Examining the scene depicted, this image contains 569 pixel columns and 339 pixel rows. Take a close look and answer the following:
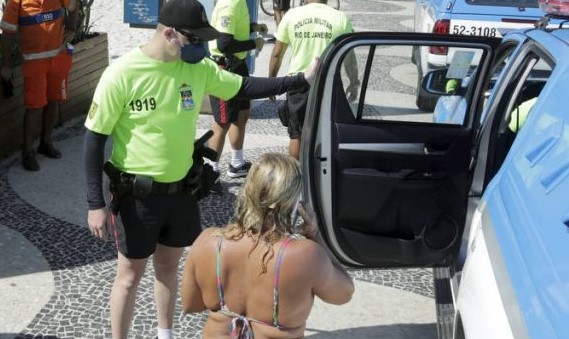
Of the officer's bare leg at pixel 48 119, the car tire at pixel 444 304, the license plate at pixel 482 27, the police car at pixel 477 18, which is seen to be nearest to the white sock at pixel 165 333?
the car tire at pixel 444 304

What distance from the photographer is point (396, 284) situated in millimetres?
4602

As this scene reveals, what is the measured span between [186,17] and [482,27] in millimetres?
5070

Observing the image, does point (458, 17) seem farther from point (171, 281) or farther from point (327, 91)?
point (171, 281)

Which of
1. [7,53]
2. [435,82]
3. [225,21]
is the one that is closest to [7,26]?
[7,53]

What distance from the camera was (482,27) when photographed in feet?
24.9

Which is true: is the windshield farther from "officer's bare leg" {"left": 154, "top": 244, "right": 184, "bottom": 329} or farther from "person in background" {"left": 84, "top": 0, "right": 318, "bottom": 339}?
"officer's bare leg" {"left": 154, "top": 244, "right": 184, "bottom": 329}

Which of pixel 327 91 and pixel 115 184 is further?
pixel 327 91

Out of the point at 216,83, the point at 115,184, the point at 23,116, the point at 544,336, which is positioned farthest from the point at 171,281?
the point at 23,116

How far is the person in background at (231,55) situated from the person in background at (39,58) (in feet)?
4.04

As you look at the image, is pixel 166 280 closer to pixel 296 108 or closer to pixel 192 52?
pixel 192 52

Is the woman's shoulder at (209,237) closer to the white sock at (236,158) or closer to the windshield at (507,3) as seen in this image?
the white sock at (236,158)

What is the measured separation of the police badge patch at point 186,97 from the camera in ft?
10.7

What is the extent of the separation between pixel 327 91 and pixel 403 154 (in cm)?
47

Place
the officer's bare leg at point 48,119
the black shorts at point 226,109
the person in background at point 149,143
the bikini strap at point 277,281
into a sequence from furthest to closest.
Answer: the officer's bare leg at point 48,119 < the black shorts at point 226,109 < the person in background at point 149,143 < the bikini strap at point 277,281
